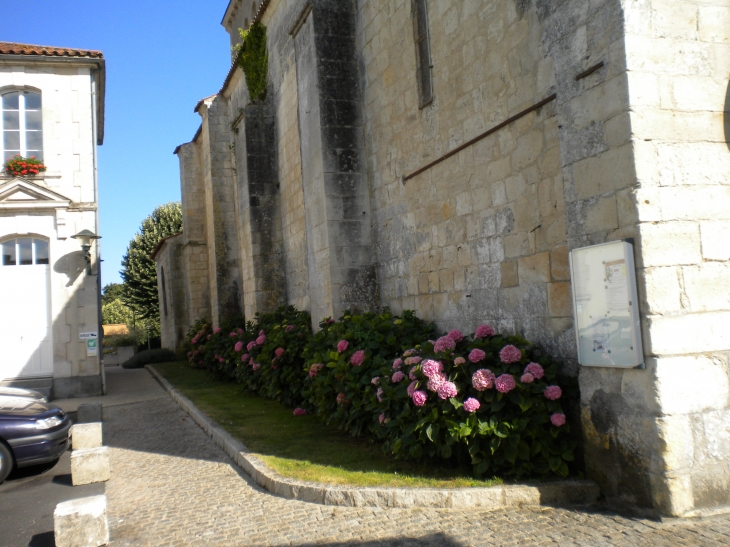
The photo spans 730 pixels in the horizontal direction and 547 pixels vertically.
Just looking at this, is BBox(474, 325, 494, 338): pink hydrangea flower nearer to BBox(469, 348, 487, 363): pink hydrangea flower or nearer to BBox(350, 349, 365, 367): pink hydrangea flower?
BBox(469, 348, 487, 363): pink hydrangea flower

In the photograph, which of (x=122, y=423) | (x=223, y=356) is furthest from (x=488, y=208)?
(x=223, y=356)

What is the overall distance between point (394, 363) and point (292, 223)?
676cm

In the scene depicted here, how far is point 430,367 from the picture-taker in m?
5.65

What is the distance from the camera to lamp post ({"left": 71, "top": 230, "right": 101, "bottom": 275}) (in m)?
12.5

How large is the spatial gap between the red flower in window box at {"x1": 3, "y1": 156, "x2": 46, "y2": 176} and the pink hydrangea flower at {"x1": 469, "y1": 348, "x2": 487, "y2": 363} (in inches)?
412

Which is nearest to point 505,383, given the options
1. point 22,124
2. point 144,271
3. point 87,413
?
point 87,413

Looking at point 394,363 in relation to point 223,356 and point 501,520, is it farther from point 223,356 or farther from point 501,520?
point 223,356

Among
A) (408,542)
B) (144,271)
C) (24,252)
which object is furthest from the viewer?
(144,271)

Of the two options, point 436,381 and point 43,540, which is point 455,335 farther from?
point 43,540

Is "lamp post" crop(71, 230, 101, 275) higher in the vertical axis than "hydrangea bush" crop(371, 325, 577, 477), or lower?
higher

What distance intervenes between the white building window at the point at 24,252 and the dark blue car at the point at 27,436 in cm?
610

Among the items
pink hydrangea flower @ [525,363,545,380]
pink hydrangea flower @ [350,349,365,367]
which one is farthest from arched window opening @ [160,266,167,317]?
pink hydrangea flower @ [525,363,545,380]

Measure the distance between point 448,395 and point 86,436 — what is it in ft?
15.1

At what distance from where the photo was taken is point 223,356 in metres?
13.7
